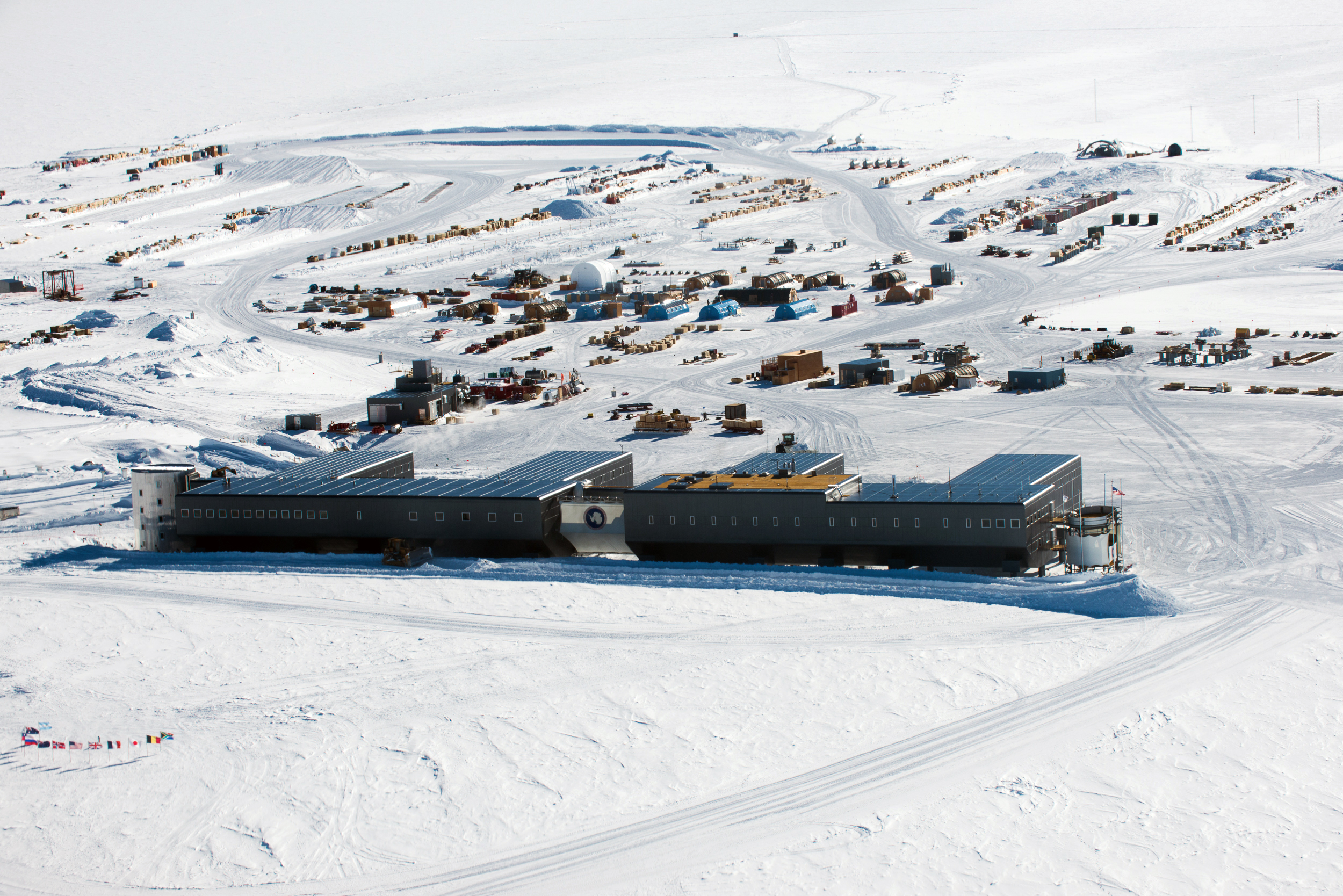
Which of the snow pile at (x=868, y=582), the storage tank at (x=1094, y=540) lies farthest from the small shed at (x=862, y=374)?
the storage tank at (x=1094, y=540)

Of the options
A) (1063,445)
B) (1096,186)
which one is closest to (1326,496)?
(1063,445)

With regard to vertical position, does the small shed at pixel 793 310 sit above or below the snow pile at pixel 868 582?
above

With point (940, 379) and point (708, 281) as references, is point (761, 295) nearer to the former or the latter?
point (708, 281)

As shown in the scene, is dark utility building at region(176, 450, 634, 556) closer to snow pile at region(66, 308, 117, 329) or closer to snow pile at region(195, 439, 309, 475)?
snow pile at region(195, 439, 309, 475)

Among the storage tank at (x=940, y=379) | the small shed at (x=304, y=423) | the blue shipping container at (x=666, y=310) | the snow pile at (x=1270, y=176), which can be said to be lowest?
the storage tank at (x=940, y=379)

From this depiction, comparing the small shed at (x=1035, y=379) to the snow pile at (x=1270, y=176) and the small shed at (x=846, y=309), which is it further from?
the snow pile at (x=1270, y=176)

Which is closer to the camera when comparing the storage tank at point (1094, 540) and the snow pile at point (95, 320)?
the storage tank at point (1094, 540)

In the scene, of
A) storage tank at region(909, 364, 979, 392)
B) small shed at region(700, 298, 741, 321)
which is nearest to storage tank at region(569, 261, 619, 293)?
small shed at region(700, 298, 741, 321)
